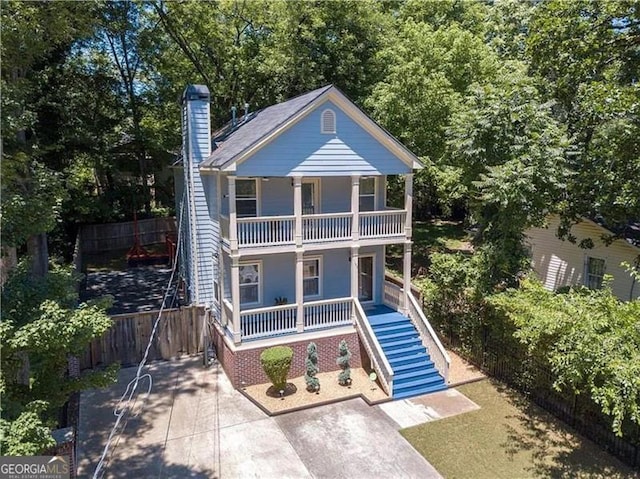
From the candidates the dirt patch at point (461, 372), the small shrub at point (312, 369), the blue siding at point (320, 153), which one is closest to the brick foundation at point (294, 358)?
the small shrub at point (312, 369)

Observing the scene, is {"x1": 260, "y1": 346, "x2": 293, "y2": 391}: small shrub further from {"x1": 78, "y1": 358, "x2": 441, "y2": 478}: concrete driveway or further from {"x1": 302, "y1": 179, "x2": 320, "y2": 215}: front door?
{"x1": 302, "y1": 179, "x2": 320, "y2": 215}: front door

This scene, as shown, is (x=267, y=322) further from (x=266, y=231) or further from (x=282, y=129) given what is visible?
(x=282, y=129)

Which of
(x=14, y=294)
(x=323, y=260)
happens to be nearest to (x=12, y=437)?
(x=14, y=294)

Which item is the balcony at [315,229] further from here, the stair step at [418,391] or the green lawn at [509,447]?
the green lawn at [509,447]

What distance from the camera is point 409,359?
43.7ft

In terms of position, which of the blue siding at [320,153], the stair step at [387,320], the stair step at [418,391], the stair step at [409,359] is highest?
the blue siding at [320,153]

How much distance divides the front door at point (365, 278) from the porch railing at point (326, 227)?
8.79 feet

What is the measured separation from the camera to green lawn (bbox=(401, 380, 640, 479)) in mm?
9211

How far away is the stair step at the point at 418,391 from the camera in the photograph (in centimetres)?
1225

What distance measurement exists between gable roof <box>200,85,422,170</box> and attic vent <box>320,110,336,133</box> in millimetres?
384

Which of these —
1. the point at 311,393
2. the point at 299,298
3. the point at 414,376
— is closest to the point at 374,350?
the point at 414,376

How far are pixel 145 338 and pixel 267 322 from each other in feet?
13.2

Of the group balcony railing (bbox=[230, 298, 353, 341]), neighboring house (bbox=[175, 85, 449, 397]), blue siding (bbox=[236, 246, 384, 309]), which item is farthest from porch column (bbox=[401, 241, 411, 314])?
balcony railing (bbox=[230, 298, 353, 341])

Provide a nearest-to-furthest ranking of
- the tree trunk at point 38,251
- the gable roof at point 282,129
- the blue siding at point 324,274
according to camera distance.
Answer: the gable roof at point 282,129, the tree trunk at point 38,251, the blue siding at point 324,274
